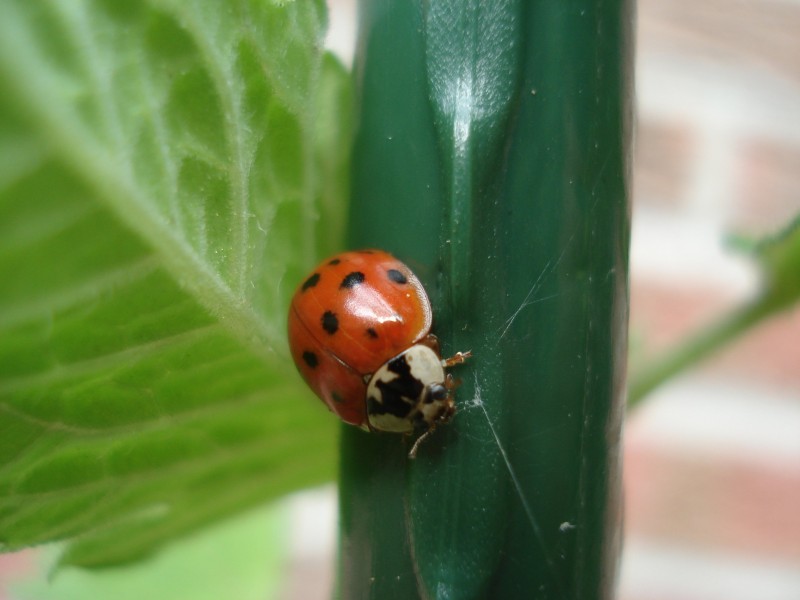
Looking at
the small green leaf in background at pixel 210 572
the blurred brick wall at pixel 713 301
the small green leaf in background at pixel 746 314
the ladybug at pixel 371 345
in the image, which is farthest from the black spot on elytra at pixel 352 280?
the blurred brick wall at pixel 713 301

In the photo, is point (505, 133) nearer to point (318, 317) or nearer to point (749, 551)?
point (318, 317)

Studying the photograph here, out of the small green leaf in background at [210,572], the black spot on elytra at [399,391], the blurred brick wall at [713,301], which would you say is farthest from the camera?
the blurred brick wall at [713,301]

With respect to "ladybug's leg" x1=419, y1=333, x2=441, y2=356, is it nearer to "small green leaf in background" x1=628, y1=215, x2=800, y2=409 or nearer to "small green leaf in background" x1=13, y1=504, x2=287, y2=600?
"small green leaf in background" x1=628, y1=215, x2=800, y2=409

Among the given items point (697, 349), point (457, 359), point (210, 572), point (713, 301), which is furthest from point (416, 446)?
point (713, 301)

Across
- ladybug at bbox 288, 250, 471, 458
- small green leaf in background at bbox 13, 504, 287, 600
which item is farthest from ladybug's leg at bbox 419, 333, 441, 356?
small green leaf in background at bbox 13, 504, 287, 600

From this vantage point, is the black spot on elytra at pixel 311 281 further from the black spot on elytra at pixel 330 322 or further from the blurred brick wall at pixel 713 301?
the blurred brick wall at pixel 713 301

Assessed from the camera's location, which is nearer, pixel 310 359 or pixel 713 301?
pixel 310 359

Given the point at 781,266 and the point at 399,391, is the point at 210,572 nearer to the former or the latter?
the point at 399,391
